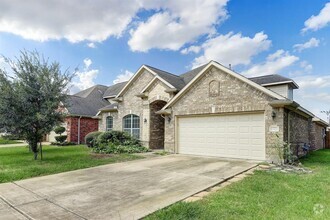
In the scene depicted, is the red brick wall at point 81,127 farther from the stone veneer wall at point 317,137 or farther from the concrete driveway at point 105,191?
the stone veneer wall at point 317,137

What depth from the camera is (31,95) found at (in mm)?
10570

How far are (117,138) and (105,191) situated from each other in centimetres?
1033

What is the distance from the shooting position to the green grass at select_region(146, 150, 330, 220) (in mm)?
4227

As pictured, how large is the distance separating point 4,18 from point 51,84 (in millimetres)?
3206

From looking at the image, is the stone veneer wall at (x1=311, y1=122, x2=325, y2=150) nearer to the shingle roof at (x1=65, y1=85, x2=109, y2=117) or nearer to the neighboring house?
the neighboring house

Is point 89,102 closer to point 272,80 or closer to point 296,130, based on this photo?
point 272,80

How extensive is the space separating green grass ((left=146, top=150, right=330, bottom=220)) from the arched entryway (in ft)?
32.9

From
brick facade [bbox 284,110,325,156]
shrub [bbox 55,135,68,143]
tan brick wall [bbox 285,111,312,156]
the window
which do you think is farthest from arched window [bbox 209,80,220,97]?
shrub [bbox 55,135,68,143]

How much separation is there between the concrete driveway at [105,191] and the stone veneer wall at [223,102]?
9.60 feet

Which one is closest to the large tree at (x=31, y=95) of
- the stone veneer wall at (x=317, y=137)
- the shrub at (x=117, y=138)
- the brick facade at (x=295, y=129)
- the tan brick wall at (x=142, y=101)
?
the shrub at (x=117, y=138)

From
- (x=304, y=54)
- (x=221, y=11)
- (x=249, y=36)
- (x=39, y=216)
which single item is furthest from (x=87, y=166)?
(x=304, y=54)

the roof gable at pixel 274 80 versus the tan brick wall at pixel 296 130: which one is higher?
the roof gable at pixel 274 80

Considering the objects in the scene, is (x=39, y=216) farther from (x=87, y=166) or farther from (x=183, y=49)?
(x=183, y=49)

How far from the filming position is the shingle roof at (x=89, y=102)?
23.2m
